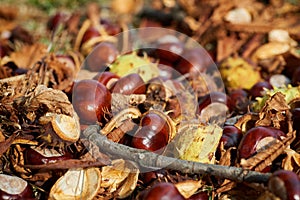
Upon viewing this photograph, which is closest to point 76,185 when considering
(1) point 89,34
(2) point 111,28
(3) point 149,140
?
(3) point 149,140

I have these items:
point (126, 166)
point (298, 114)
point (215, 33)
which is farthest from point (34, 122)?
point (215, 33)

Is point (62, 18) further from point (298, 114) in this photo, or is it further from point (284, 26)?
point (298, 114)

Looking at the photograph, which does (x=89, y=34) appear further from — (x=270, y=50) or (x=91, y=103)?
(x=91, y=103)

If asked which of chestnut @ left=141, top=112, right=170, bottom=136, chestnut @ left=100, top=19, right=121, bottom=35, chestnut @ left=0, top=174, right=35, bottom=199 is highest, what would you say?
chestnut @ left=100, top=19, right=121, bottom=35

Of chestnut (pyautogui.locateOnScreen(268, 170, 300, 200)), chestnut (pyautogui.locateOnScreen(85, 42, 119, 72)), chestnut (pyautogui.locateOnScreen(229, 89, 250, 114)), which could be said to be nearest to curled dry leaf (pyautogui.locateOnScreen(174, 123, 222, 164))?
chestnut (pyautogui.locateOnScreen(268, 170, 300, 200))

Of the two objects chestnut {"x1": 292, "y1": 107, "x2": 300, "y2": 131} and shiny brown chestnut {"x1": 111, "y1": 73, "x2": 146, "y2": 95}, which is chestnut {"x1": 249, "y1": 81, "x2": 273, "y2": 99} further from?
shiny brown chestnut {"x1": 111, "y1": 73, "x2": 146, "y2": 95}

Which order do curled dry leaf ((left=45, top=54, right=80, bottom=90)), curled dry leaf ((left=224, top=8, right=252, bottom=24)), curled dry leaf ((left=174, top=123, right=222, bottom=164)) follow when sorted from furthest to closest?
curled dry leaf ((left=224, top=8, right=252, bottom=24)) → curled dry leaf ((left=45, top=54, right=80, bottom=90)) → curled dry leaf ((left=174, top=123, right=222, bottom=164))
